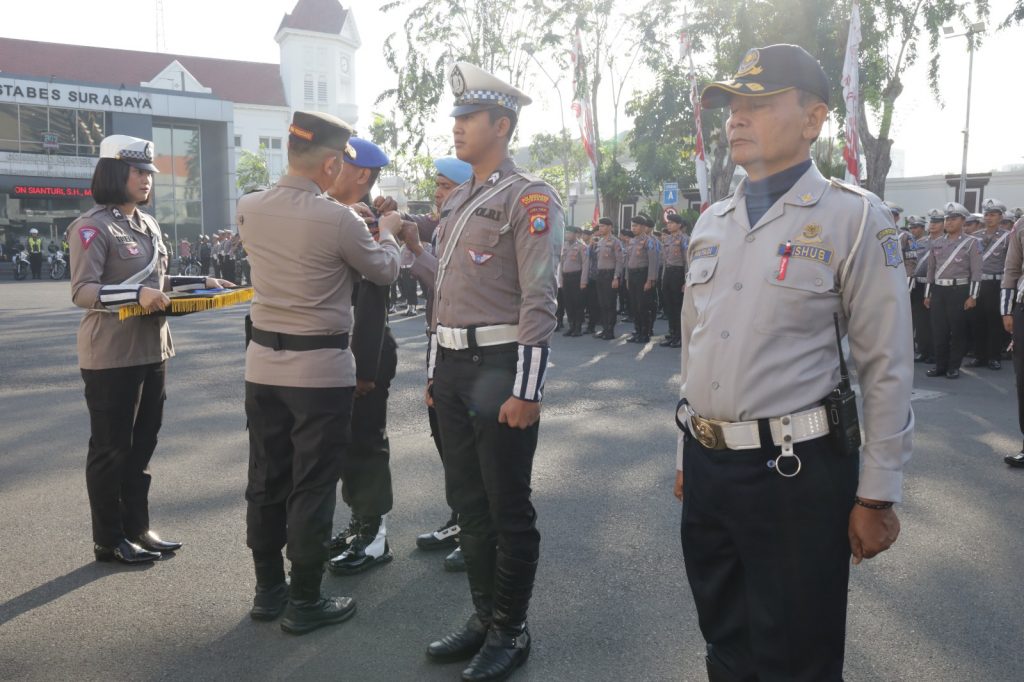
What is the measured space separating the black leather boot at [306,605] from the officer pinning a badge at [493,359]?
57 centimetres

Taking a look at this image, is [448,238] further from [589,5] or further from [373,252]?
[589,5]

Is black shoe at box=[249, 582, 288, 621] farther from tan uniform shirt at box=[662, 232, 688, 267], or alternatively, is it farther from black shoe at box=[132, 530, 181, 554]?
tan uniform shirt at box=[662, 232, 688, 267]

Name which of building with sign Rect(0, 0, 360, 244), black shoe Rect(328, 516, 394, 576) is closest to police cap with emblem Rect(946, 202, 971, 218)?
black shoe Rect(328, 516, 394, 576)

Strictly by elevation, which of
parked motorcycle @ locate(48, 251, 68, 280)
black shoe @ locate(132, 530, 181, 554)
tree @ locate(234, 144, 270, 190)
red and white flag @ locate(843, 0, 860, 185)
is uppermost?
tree @ locate(234, 144, 270, 190)

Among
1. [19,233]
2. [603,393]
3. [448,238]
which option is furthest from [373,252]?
[19,233]

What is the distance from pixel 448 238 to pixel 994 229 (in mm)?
11525

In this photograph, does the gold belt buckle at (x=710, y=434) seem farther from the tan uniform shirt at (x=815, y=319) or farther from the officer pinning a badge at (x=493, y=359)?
the officer pinning a badge at (x=493, y=359)

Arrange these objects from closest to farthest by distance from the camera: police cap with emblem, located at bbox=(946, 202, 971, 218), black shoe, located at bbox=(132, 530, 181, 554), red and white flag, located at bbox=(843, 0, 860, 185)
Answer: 1. black shoe, located at bbox=(132, 530, 181, 554)
2. police cap with emblem, located at bbox=(946, 202, 971, 218)
3. red and white flag, located at bbox=(843, 0, 860, 185)

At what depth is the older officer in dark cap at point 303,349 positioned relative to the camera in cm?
345

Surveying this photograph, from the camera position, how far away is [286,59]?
76500 millimetres

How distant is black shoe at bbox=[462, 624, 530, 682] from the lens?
3117mm

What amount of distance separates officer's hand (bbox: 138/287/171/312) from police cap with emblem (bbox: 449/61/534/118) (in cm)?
177

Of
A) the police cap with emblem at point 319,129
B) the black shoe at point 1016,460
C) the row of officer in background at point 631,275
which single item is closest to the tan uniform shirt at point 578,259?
the row of officer in background at point 631,275

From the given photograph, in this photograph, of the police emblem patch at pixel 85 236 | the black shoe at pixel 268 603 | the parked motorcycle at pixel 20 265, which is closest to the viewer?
the black shoe at pixel 268 603
